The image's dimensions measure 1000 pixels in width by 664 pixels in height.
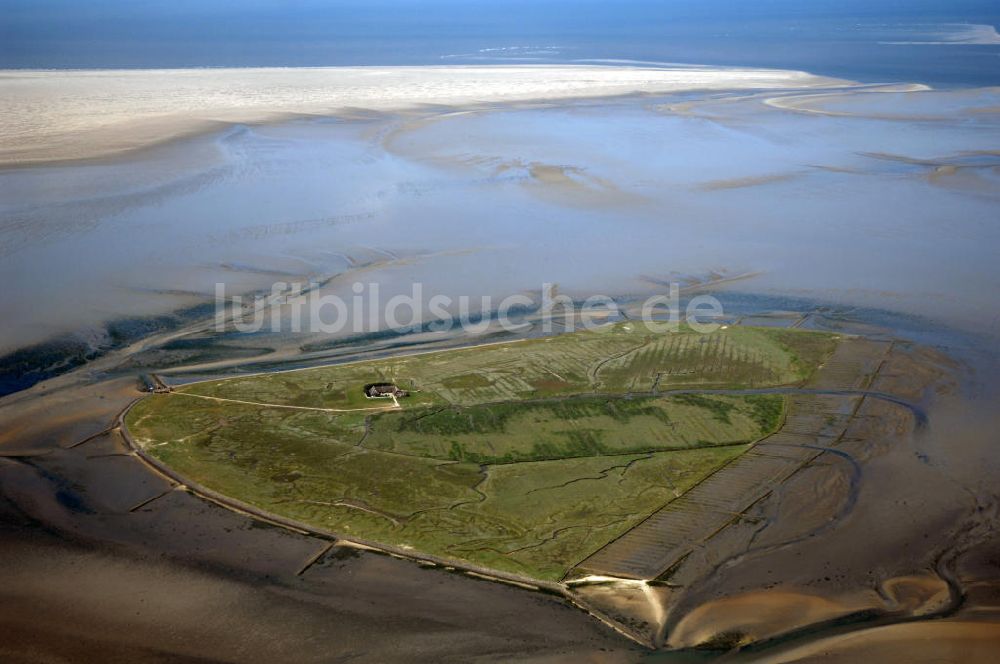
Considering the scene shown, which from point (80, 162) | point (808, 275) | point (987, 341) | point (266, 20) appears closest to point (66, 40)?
point (266, 20)

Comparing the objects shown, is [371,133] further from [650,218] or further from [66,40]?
[66,40]

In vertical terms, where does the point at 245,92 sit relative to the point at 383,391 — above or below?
above

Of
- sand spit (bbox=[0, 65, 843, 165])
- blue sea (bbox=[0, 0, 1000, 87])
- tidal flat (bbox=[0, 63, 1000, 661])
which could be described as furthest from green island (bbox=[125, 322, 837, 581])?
blue sea (bbox=[0, 0, 1000, 87])

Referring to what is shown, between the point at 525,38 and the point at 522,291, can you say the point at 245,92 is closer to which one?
the point at 522,291

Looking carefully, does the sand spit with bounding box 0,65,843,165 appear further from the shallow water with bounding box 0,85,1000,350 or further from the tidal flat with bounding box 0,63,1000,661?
the shallow water with bounding box 0,85,1000,350

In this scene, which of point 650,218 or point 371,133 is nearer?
point 650,218

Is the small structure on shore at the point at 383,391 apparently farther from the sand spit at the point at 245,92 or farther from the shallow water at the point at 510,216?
the sand spit at the point at 245,92

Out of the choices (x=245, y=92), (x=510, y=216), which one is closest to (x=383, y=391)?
(x=510, y=216)
